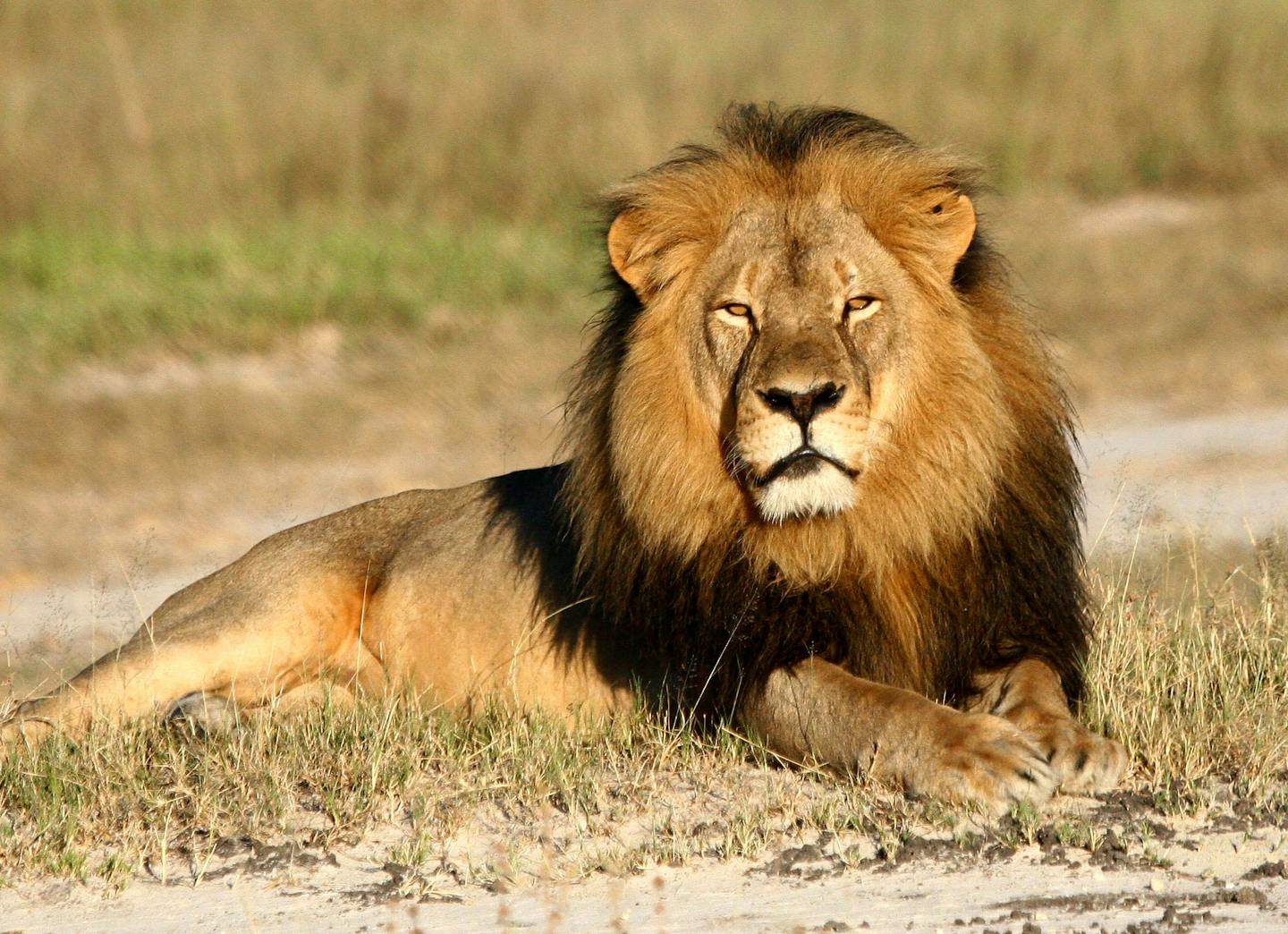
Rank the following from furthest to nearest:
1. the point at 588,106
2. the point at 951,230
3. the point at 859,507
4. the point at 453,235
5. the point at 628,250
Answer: the point at 588,106, the point at 453,235, the point at 628,250, the point at 951,230, the point at 859,507

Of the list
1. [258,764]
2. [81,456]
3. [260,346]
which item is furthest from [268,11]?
[258,764]

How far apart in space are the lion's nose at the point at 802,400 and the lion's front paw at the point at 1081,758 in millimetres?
764

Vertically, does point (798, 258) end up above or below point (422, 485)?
above

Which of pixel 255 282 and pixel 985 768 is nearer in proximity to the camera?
pixel 985 768

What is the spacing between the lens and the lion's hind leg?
4.82 m

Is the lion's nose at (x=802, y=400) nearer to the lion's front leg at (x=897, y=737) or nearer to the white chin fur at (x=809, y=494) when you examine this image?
the white chin fur at (x=809, y=494)

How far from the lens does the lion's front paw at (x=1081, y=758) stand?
12.2 feet

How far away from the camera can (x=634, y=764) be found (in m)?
4.11

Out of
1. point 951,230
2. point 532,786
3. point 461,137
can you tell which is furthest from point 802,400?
point 461,137

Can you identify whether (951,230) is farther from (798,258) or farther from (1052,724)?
(1052,724)

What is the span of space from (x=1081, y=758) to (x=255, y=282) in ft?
25.3

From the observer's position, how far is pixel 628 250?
4.18 meters

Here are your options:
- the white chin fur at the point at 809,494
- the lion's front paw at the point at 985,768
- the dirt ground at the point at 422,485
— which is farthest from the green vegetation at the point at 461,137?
the lion's front paw at the point at 985,768

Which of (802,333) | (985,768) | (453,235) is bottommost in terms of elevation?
(985,768)
